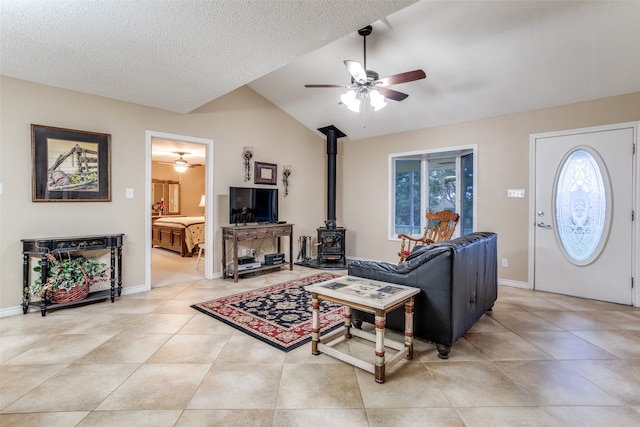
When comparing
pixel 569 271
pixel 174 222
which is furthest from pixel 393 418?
pixel 174 222

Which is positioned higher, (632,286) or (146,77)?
(146,77)

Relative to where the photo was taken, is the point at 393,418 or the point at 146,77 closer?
the point at 393,418

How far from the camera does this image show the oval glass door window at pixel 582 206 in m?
3.62

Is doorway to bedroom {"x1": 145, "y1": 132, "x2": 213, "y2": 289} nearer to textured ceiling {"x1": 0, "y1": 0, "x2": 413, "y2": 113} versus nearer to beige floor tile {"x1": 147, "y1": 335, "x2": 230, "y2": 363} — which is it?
textured ceiling {"x1": 0, "y1": 0, "x2": 413, "y2": 113}

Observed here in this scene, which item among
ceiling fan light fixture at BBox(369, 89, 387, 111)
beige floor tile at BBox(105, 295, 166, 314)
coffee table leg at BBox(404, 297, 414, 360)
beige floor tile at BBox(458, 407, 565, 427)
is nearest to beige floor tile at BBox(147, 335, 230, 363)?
beige floor tile at BBox(105, 295, 166, 314)

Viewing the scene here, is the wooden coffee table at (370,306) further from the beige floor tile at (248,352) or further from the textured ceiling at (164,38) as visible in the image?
the textured ceiling at (164,38)

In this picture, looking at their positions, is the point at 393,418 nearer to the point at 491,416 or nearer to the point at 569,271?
the point at 491,416

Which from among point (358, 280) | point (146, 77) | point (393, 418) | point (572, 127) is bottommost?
point (393, 418)

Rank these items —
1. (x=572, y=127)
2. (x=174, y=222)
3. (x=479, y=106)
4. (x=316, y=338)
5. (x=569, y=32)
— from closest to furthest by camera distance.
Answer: (x=316, y=338)
(x=569, y=32)
(x=572, y=127)
(x=479, y=106)
(x=174, y=222)

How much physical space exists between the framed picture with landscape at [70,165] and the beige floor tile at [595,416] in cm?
448

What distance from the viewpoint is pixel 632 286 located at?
3.45m

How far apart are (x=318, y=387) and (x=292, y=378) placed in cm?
19

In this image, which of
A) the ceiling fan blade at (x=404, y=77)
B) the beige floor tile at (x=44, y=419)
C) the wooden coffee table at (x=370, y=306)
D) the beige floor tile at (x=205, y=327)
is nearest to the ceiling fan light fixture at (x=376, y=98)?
the ceiling fan blade at (x=404, y=77)

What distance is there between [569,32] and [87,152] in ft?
16.9
